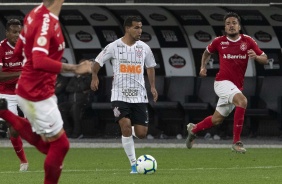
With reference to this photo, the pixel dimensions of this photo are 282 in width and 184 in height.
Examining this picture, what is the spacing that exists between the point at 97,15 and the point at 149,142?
138 inches

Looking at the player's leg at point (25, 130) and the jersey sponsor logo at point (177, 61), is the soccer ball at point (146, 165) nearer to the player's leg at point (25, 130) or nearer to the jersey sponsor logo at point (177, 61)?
the player's leg at point (25, 130)

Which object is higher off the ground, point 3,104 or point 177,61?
point 3,104

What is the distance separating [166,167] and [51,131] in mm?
7223

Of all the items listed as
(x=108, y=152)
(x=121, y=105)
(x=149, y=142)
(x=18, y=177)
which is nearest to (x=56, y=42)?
(x=18, y=177)

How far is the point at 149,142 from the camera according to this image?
88.5 ft

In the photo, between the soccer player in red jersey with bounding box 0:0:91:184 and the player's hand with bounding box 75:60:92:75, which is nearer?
the player's hand with bounding box 75:60:92:75

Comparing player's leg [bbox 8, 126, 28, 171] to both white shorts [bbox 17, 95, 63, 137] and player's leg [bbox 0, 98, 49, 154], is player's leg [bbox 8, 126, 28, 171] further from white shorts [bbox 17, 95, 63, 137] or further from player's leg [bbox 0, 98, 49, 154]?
white shorts [bbox 17, 95, 63, 137]

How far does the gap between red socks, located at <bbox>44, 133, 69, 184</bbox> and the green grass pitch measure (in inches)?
131

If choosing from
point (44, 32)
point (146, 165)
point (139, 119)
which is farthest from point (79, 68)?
point (139, 119)

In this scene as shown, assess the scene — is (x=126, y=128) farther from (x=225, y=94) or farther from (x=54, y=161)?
(x=54, y=161)

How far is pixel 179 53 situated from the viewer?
28641 mm

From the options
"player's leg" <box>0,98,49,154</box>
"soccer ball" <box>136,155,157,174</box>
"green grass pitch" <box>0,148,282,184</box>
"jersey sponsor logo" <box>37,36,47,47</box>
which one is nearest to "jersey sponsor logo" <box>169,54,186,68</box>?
"green grass pitch" <box>0,148,282,184</box>

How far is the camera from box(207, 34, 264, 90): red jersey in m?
19.3

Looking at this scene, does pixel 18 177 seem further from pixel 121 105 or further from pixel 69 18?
pixel 69 18
